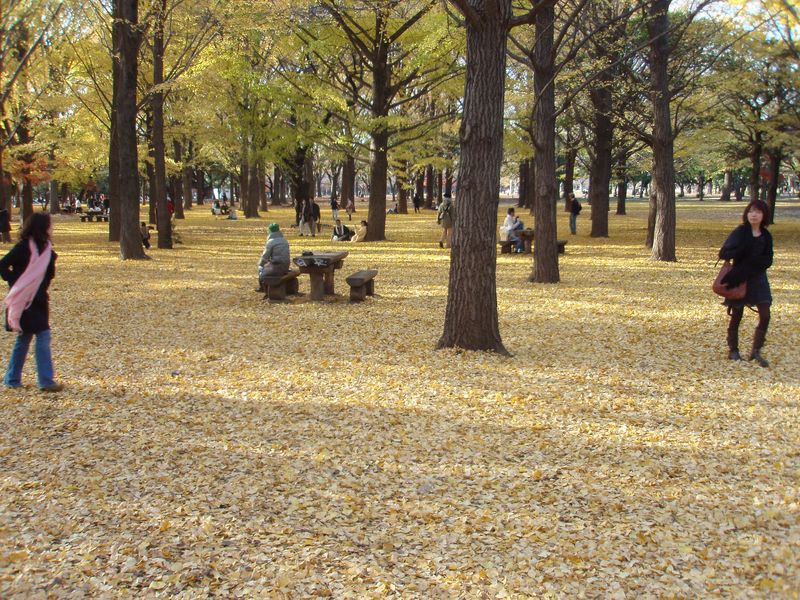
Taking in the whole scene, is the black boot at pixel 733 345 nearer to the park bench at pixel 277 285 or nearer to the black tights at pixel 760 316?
the black tights at pixel 760 316

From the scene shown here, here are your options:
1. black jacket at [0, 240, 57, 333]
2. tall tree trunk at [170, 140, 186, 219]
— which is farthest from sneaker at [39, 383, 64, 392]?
tall tree trunk at [170, 140, 186, 219]

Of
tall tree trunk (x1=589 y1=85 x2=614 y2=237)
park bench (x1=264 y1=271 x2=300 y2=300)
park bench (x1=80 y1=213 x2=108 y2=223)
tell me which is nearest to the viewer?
park bench (x1=264 y1=271 x2=300 y2=300)

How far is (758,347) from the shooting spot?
24.0 ft

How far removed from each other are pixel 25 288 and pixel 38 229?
1.72 feet

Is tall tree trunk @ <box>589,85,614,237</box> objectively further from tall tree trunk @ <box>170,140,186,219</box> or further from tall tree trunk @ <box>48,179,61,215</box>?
tall tree trunk @ <box>48,179,61,215</box>

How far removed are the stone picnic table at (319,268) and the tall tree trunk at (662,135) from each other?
809 centimetres

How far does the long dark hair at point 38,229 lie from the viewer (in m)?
6.09

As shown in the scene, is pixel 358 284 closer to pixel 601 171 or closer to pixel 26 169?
pixel 601 171

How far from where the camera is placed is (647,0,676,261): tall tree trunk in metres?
15.4

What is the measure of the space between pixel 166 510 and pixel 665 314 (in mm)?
7999

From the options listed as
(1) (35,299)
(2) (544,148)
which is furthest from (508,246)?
(1) (35,299)

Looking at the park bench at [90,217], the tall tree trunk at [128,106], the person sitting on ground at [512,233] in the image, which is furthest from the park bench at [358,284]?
the park bench at [90,217]

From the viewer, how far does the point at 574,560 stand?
350 centimetres

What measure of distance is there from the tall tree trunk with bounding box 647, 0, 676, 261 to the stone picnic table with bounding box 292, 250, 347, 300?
26.5 feet
